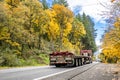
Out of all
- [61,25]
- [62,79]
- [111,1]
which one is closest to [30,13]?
[61,25]

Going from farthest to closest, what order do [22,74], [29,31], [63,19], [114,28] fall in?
1. [63,19]
2. [29,31]
3. [22,74]
4. [114,28]

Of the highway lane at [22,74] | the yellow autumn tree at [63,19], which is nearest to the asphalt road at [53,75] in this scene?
the highway lane at [22,74]

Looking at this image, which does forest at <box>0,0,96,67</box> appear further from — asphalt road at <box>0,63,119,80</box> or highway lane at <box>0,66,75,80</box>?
highway lane at <box>0,66,75,80</box>

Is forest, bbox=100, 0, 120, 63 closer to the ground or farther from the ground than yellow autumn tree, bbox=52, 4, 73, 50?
closer to the ground

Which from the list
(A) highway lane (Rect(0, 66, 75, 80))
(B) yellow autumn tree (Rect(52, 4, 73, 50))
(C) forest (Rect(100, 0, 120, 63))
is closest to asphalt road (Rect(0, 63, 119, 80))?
(A) highway lane (Rect(0, 66, 75, 80))

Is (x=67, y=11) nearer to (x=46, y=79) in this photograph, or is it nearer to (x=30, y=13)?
(x=30, y=13)

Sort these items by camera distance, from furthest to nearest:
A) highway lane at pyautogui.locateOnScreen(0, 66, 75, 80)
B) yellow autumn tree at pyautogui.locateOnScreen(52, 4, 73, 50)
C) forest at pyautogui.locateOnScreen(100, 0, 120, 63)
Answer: yellow autumn tree at pyautogui.locateOnScreen(52, 4, 73, 50)
highway lane at pyautogui.locateOnScreen(0, 66, 75, 80)
forest at pyautogui.locateOnScreen(100, 0, 120, 63)

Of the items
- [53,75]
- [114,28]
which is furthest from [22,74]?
[114,28]

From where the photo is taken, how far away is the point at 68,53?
37.4 metres

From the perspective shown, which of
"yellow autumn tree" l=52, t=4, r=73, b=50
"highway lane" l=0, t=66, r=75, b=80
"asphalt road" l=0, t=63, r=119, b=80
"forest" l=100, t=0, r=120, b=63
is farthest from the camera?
"yellow autumn tree" l=52, t=4, r=73, b=50

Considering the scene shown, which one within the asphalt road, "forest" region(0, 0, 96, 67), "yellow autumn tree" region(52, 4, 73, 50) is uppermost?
"yellow autumn tree" region(52, 4, 73, 50)

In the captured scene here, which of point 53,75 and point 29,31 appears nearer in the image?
point 53,75

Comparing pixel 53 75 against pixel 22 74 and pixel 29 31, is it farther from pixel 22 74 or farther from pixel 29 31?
pixel 29 31

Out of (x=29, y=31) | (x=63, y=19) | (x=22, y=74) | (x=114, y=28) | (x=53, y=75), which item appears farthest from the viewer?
(x=63, y=19)
